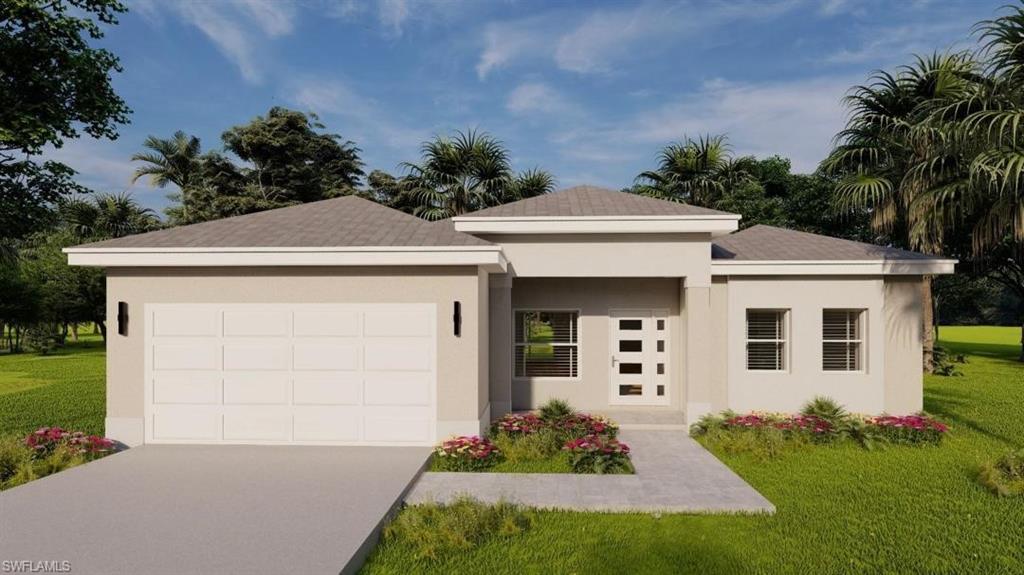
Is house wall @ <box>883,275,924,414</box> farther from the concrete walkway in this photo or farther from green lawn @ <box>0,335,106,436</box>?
green lawn @ <box>0,335,106,436</box>

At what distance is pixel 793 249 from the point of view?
1146 cm

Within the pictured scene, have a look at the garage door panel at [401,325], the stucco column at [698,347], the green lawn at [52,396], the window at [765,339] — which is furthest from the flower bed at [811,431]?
the green lawn at [52,396]

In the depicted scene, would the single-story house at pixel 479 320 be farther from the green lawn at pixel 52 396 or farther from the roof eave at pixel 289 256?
the green lawn at pixel 52 396

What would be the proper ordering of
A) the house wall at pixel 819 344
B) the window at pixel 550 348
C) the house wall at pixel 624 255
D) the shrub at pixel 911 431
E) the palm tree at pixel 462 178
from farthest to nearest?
1. the palm tree at pixel 462 178
2. the window at pixel 550 348
3. the house wall at pixel 819 344
4. the house wall at pixel 624 255
5. the shrub at pixel 911 431

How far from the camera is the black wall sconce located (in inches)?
333

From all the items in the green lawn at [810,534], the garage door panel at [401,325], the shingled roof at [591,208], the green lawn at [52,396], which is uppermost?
the shingled roof at [591,208]

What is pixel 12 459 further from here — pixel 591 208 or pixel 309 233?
pixel 591 208

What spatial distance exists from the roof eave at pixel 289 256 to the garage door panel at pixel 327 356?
4.57 feet

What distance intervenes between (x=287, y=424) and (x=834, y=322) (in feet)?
37.7

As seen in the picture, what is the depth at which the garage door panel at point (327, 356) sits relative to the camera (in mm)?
8422

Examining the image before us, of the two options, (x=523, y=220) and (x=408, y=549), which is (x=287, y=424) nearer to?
(x=408, y=549)

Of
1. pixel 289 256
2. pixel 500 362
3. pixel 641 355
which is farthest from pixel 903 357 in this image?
pixel 289 256

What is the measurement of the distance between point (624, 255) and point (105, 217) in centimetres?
3634

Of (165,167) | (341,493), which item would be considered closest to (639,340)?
(341,493)
